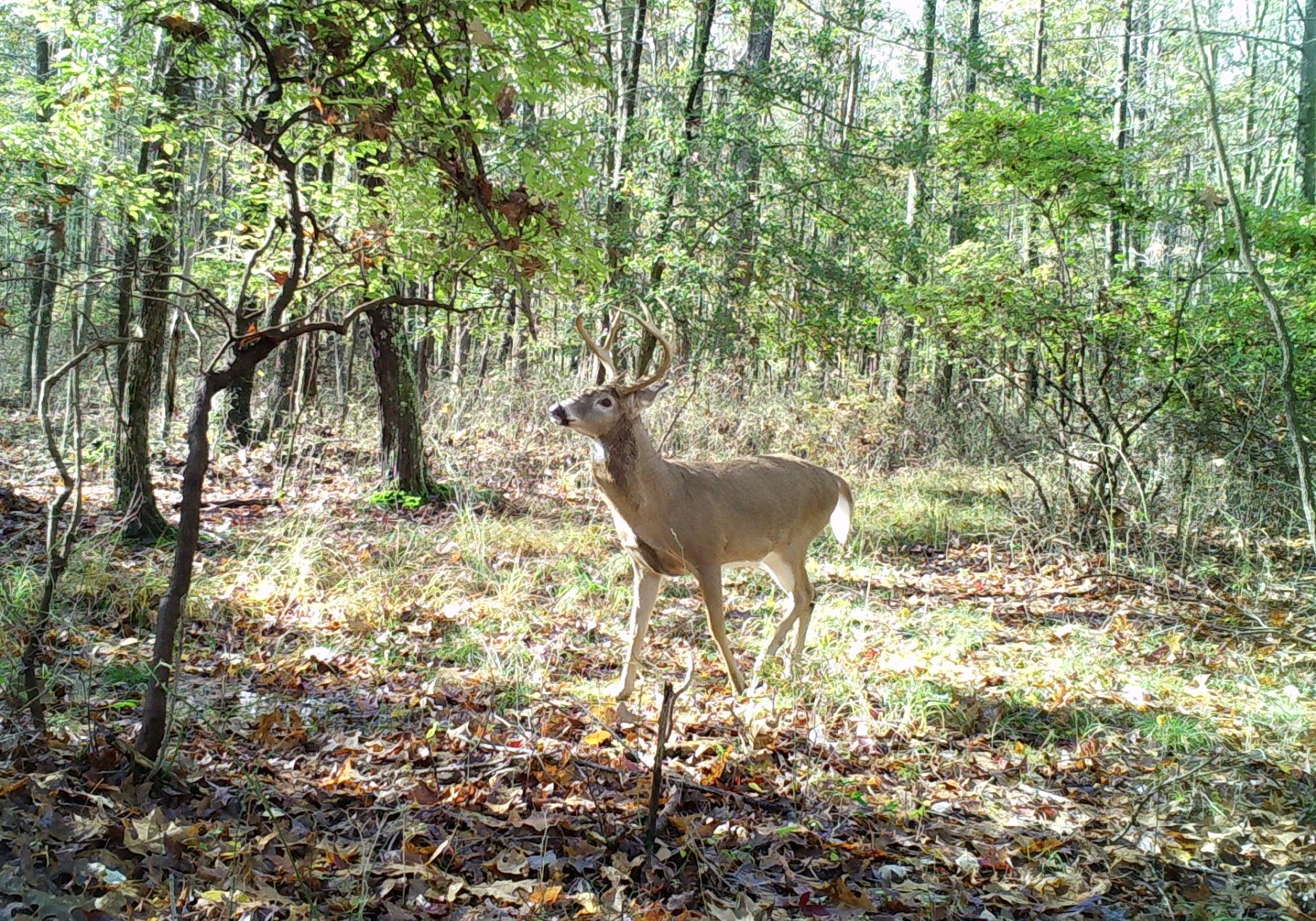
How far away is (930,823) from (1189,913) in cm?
96

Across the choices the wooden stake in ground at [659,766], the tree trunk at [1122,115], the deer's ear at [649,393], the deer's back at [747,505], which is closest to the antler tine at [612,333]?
the deer's ear at [649,393]

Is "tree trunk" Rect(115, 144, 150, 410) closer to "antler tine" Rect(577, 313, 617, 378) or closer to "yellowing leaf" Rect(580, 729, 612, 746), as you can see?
"antler tine" Rect(577, 313, 617, 378)

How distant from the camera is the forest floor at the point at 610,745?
3008mm

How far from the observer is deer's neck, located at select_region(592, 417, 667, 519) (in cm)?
468

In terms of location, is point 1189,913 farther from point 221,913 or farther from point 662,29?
A: point 662,29

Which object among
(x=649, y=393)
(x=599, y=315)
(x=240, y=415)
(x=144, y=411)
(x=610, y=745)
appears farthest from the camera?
(x=240, y=415)

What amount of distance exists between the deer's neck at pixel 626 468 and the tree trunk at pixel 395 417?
464 centimetres

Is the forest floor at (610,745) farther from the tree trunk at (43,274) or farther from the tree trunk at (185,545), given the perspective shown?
the tree trunk at (43,274)

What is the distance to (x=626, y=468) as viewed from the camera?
4.72 m

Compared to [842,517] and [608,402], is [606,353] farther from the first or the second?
[842,517]

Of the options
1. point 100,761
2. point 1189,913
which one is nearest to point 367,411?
point 100,761

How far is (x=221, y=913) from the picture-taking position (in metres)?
2.61

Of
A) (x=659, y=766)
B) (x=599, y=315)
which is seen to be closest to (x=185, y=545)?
(x=659, y=766)

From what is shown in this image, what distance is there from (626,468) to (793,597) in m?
1.70
